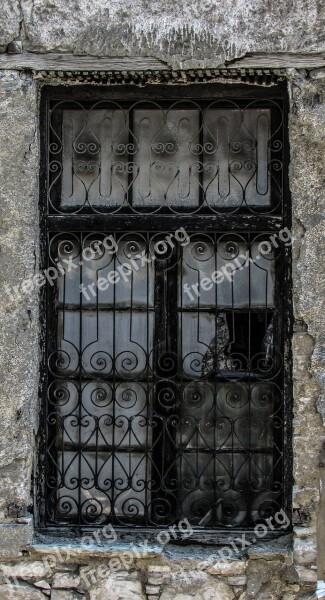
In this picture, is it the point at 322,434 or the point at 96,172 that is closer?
the point at 322,434

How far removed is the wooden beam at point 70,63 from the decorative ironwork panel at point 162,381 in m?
0.84

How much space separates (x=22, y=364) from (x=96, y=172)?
1.09m

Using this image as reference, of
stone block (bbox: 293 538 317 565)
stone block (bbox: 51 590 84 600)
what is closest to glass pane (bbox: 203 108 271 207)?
stone block (bbox: 293 538 317 565)

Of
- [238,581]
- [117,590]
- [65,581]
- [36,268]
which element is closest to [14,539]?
[65,581]

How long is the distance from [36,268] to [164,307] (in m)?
0.69

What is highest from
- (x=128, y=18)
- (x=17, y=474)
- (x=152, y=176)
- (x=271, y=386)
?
(x=128, y=18)

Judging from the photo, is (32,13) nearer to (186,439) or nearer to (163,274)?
(163,274)

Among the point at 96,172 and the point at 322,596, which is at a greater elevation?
the point at 96,172

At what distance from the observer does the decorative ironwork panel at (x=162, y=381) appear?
4.03 metres

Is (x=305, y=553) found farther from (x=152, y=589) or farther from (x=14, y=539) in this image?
(x=14, y=539)

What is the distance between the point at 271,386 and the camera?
402 cm

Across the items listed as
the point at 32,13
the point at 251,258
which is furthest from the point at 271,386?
the point at 32,13

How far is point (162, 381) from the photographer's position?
404cm

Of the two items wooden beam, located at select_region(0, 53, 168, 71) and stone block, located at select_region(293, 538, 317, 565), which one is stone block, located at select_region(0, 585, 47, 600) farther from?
wooden beam, located at select_region(0, 53, 168, 71)
